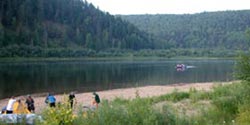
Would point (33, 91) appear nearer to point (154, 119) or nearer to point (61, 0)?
point (154, 119)

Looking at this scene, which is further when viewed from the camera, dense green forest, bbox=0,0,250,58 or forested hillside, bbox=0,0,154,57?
dense green forest, bbox=0,0,250,58

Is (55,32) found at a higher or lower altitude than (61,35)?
higher

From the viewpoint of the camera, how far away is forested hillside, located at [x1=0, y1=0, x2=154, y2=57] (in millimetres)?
129875

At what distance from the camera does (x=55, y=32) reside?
520 feet

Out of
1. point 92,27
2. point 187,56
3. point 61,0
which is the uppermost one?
point 61,0

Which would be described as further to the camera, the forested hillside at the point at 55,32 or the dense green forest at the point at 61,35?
the dense green forest at the point at 61,35

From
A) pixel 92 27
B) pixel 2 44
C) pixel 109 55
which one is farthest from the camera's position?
pixel 92 27

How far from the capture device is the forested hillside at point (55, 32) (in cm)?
12988

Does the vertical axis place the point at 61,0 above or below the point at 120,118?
above

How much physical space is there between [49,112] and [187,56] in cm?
16520

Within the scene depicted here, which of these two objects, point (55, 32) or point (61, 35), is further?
point (61, 35)

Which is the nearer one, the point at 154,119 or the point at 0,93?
the point at 154,119

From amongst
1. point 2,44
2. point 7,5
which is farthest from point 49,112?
point 7,5

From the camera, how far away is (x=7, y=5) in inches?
5837
